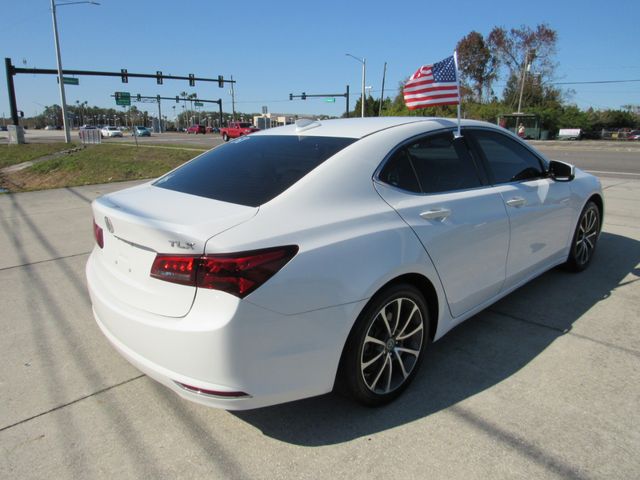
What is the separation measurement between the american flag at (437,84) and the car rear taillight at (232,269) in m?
2.26

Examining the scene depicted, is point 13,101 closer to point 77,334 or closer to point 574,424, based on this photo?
point 77,334

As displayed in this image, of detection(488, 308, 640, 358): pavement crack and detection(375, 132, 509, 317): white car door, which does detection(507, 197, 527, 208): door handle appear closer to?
detection(375, 132, 509, 317): white car door

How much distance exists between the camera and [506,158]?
3.71 meters

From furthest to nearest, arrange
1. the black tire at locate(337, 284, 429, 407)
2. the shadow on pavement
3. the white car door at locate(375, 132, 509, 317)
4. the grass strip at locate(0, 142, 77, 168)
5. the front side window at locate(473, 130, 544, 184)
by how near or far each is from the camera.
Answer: the grass strip at locate(0, 142, 77, 168) < the front side window at locate(473, 130, 544, 184) < the white car door at locate(375, 132, 509, 317) < the shadow on pavement < the black tire at locate(337, 284, 429, 407)

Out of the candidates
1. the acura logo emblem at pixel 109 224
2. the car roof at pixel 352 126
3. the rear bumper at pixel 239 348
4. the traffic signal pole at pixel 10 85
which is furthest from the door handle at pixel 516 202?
the traffic signal pole at pixel 10 85

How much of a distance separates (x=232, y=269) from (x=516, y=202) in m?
2.33

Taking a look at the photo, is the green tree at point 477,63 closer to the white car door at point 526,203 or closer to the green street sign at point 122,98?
the green street sign at point 122,98

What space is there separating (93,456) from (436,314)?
1986 mm

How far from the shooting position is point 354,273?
7.25 ft

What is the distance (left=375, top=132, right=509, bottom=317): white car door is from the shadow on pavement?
35 centimetres

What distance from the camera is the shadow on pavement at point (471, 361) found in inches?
96.6

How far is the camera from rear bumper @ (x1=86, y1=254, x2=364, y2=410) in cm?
196

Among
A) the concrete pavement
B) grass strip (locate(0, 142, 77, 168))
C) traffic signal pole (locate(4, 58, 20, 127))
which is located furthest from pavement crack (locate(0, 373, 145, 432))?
traffic signal pole (locate(4, 58, 20, 127))

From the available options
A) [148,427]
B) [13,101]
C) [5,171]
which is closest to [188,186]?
[148,427]
